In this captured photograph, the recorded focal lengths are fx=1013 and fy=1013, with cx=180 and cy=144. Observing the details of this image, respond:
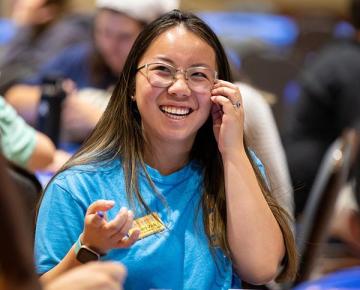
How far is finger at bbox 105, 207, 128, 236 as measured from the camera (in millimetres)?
2186

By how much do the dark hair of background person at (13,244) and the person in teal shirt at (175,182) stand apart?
34.7 inches

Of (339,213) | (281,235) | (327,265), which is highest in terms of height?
(281,235)

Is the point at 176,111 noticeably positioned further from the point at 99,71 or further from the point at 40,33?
the point at 40,33

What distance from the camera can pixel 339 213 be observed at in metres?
4.89

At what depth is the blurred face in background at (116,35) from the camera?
4895mm

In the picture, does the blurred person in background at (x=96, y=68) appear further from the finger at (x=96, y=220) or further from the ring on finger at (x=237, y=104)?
the finger at (x=96, y=220)

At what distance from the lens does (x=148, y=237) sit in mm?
2484

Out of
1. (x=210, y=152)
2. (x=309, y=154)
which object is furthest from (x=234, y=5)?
(x=210, y=152)

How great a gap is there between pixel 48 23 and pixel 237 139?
364 centimetres

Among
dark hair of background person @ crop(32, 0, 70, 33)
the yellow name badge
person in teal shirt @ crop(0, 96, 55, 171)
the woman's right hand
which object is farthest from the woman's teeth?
dark hair of background person @ crop(32, 0, 70, 33)

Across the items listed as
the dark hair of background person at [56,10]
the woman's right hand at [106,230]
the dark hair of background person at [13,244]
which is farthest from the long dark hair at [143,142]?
the dark hair of background person at [56,10]

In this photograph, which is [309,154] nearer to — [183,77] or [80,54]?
[80,54]

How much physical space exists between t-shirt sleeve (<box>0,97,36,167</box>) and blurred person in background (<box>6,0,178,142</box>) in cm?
83

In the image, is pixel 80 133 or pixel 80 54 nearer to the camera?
pixel 80 133
